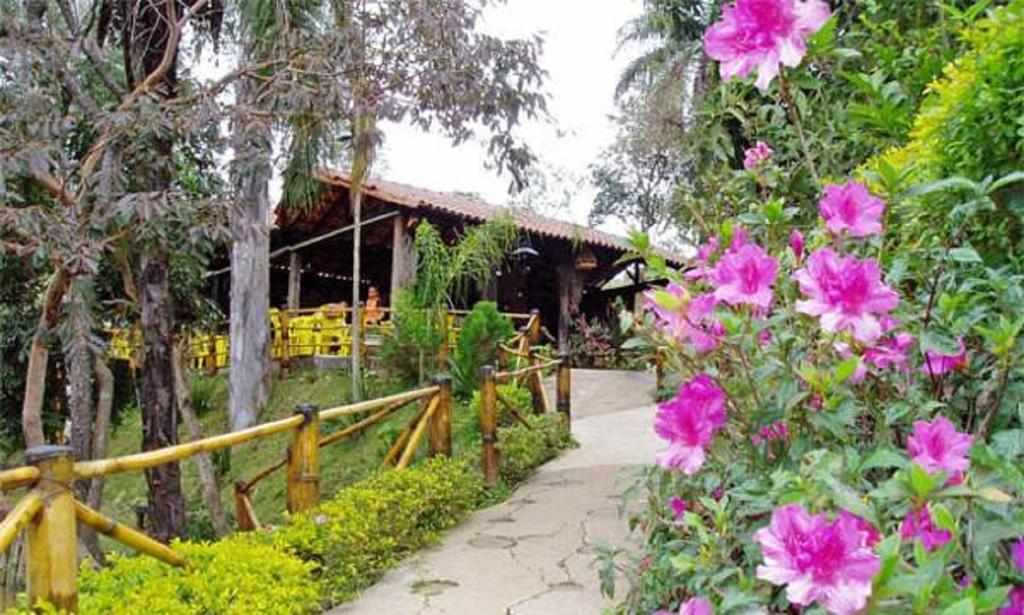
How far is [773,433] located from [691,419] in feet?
0.54

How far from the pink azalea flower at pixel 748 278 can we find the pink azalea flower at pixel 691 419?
15 cm

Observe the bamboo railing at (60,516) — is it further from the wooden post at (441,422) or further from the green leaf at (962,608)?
the green leaf at (962,608)

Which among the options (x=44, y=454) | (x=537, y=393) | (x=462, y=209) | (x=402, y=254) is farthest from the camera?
(x=462, y=209)

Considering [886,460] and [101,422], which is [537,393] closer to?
[101,422]

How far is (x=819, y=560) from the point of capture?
3.03 ft

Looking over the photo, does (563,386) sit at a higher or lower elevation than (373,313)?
lower

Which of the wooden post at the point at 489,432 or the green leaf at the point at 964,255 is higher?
the green leaf at the point at 964,255

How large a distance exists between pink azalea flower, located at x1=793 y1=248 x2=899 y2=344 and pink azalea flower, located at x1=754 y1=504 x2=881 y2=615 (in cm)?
32

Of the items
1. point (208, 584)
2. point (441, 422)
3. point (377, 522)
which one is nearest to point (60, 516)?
point (208, 584)

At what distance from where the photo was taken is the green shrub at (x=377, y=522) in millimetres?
3635

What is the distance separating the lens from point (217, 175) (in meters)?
8.01

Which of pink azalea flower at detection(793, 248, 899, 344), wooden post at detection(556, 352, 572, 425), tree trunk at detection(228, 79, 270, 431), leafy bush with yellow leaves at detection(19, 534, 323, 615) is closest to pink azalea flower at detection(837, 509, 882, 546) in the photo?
pink azalea flower at detection(793, 248, 899, 344)

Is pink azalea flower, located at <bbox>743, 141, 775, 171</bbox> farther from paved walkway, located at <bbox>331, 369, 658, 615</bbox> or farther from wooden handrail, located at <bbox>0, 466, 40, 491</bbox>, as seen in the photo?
wooden handrail, located at <bbox>0, 466, 40, 491</bbox>

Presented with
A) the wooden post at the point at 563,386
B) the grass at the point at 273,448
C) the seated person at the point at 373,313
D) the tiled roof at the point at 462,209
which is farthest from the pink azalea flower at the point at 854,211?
the seated person at the point at 373,313
